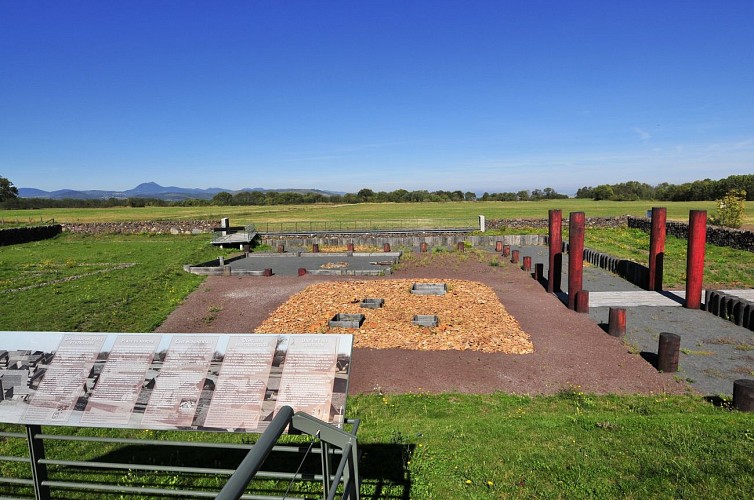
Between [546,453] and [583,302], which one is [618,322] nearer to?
[583,302]

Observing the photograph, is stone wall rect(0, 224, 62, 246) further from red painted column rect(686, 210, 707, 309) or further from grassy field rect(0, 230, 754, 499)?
red painted column rect(686, 210, 707, 309)

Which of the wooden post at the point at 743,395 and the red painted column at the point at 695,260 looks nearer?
the wooden post at the point at 743,395

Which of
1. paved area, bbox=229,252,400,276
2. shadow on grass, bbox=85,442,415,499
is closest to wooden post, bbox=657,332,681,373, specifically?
shadow on grass, bbox=85,442,415,499

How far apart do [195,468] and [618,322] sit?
1216 centimetres

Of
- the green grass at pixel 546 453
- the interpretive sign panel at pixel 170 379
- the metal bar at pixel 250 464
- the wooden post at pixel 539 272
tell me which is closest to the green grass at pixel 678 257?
the wooden post at pixel 539 272

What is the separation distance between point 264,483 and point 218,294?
50.6ft

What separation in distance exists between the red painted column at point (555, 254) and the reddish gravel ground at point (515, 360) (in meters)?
0.89

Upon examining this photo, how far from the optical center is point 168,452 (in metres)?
6.99

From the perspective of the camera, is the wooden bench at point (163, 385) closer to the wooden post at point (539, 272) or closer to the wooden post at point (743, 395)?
the wooden post at point (743, 395)

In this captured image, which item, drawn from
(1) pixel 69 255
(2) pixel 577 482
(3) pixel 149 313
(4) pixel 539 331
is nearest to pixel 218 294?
(3) pixel 149 313

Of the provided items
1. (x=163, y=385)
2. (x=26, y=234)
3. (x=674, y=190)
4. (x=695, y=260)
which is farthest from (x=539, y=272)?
(x=674, y=190)

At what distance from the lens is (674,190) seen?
102500 millimetres

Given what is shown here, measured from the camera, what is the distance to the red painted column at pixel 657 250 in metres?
19.3

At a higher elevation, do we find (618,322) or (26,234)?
(26,234)
